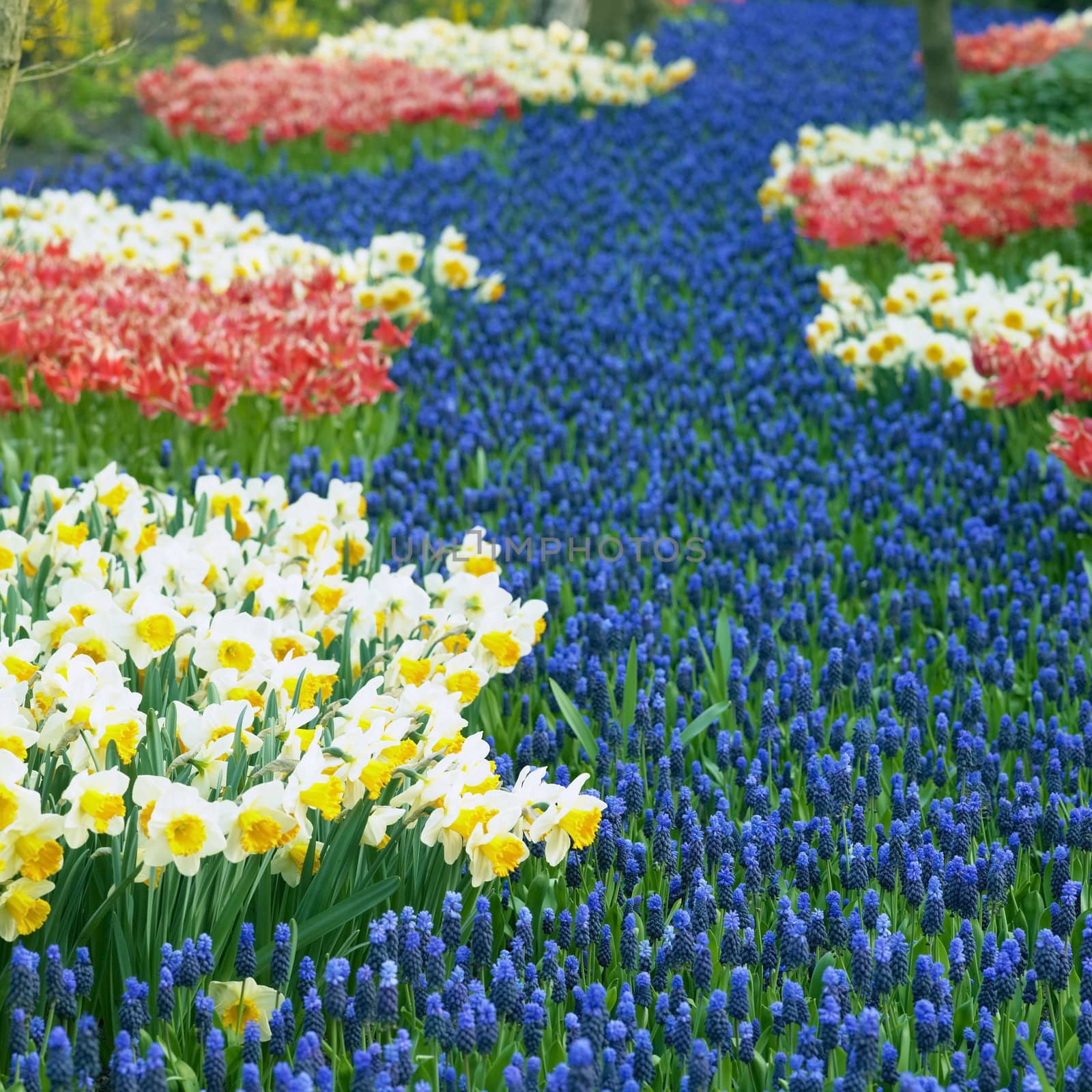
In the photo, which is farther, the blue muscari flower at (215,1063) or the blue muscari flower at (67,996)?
the blue muscari flower at (67,996)

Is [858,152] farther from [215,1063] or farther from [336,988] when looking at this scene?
[215,1063]

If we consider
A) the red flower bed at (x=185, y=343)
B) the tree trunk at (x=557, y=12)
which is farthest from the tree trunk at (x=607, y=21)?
the red flower bed at (x=185, y=343)

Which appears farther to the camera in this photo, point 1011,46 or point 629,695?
point 1011,46

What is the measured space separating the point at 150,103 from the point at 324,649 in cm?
935

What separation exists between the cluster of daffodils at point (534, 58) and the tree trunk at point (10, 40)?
917 centimetres

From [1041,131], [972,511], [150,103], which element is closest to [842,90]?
[1041,131]

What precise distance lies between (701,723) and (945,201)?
Result: 5.67 meters

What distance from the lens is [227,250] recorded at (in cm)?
701

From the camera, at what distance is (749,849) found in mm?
2811

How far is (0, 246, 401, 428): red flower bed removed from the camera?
5.15 metres

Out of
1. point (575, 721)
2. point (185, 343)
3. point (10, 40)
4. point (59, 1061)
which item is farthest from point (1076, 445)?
point (59, 1061)

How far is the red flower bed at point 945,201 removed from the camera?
7777 mm

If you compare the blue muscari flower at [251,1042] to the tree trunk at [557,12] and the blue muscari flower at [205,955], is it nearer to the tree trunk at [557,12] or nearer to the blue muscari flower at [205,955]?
the blue muscari flower at [205,955]

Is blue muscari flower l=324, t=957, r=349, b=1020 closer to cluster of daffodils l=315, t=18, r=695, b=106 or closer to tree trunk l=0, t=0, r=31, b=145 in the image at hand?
tree trunk l=0, t=0, r=31, b=145
